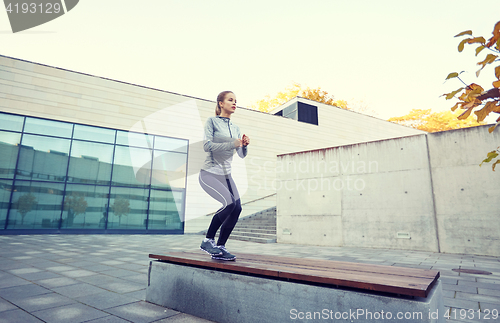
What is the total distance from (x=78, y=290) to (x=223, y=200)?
2201 mm

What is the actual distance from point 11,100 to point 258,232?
12658 millimetres

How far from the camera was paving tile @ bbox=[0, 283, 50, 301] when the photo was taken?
3.10 m

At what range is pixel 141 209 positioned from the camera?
14.5m

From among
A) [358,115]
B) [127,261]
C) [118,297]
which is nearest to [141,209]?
[127,261]

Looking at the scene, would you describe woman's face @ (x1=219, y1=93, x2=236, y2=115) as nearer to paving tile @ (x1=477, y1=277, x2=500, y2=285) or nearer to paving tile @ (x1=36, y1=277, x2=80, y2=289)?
paving tile @ (x1=36, y1=277, x2=80, y2=289)

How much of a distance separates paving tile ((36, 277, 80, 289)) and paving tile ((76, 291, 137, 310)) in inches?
32.1

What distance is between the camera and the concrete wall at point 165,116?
12672mm

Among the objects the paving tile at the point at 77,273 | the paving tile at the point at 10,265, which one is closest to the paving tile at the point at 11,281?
the paving tile at the point at 77,273

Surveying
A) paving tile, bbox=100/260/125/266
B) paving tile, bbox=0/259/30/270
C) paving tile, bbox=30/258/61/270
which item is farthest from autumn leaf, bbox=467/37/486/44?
paving tile, bbox=0/259/30/270

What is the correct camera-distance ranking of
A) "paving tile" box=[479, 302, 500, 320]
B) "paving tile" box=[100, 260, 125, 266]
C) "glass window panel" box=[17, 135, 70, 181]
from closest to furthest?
"paving tile" box=[479, 302, 500, 320], "paving tile" box=[100, 260, 125, 266], "glass window panel" box=[17, 135, 70, 181]

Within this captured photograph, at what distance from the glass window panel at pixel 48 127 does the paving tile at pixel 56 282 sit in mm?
11579

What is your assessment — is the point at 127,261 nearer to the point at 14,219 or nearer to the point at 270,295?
the point at 270,295

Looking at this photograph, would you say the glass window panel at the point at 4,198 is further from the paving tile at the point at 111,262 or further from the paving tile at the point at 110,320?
the paving tile at the point at 110,320

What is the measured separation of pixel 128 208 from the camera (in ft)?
46.7
